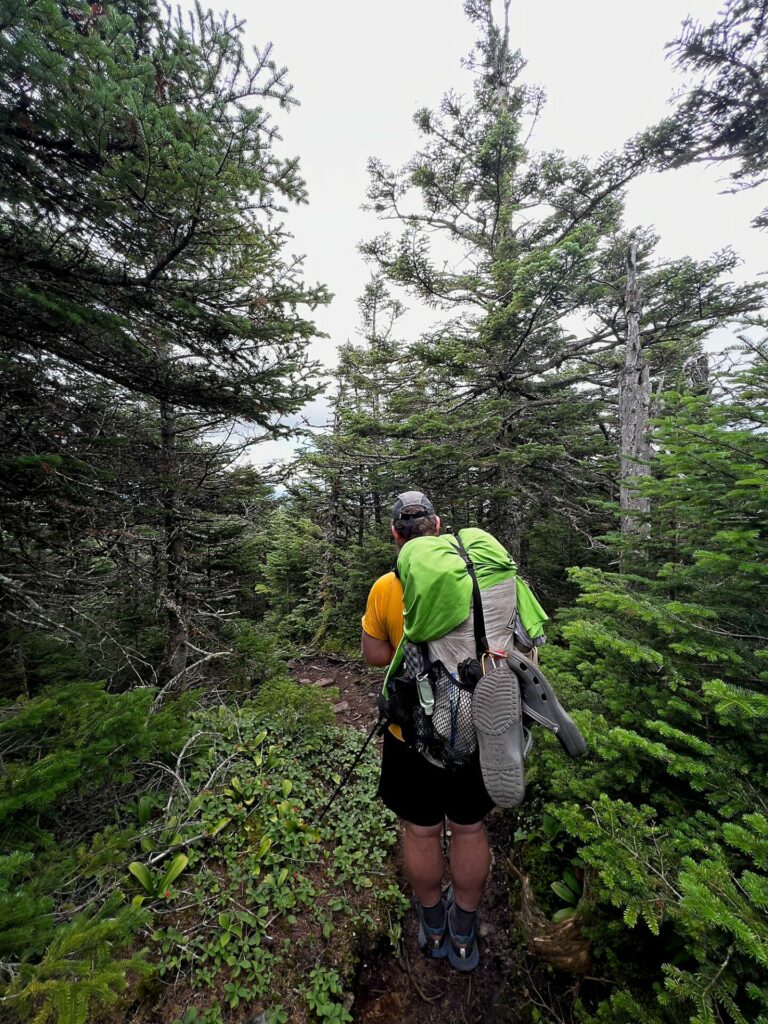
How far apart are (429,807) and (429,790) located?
140 millimetres

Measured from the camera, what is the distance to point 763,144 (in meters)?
6.47

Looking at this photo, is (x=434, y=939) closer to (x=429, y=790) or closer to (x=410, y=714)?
(x=429, y=790)

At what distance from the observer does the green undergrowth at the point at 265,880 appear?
106 inches

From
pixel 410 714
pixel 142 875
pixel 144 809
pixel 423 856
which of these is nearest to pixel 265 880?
pixel 142 875

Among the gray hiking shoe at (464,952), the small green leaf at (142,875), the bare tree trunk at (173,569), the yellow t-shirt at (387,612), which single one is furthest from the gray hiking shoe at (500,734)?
the bare tree trunk at (173,569)

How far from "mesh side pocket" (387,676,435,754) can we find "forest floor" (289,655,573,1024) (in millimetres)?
2072

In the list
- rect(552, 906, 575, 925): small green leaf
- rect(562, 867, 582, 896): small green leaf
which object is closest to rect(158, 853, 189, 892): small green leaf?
rect(552, 906, 575, 925): small green leaf

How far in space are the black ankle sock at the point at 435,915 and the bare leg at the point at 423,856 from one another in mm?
256

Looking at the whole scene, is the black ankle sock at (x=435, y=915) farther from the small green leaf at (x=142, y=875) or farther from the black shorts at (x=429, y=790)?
the small green leaf at (x=142, y=875)

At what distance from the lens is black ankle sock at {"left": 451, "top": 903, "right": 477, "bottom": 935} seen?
9.32ft

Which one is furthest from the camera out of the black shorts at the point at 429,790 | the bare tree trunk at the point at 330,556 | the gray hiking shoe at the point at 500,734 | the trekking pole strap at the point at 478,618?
the bare tree trunk at the point at 330,556

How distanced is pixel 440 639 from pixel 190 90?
5418 millimetres

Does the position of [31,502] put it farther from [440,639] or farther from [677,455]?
[677,455]

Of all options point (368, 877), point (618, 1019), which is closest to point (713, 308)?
point (618, 1019)
